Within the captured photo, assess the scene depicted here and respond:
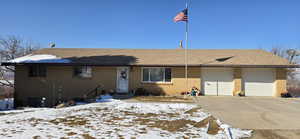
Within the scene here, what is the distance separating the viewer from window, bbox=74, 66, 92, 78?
41.3ft

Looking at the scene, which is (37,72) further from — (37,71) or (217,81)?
(217,81)

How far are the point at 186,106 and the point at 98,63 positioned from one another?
7321 millimetres

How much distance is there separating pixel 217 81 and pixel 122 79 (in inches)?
289

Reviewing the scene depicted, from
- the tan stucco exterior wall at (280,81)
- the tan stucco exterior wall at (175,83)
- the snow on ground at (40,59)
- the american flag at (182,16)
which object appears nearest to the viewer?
the american flag at (182,16)

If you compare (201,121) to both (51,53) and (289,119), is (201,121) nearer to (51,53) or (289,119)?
(289,119)

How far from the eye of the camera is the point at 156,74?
12.6m

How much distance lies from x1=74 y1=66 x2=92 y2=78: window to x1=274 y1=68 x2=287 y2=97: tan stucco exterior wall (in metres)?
Answer: 14.1

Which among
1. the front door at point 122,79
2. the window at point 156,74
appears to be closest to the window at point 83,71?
the front door at point 122,79

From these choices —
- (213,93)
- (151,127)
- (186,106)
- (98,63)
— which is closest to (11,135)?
(151,127)

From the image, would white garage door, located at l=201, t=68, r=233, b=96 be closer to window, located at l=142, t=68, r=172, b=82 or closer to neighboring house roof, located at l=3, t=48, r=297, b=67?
neighboring house roof, located at l=3, t=48, r=297, b=67

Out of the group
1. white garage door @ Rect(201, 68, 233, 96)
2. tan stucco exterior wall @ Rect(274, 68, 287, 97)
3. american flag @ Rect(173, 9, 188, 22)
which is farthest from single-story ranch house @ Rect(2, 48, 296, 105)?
american flag @ Rect(173, 9, 188, 22)

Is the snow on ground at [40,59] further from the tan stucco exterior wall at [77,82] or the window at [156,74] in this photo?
the window at [156,74]

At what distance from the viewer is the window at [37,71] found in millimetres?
12641

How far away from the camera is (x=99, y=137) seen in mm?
4195
